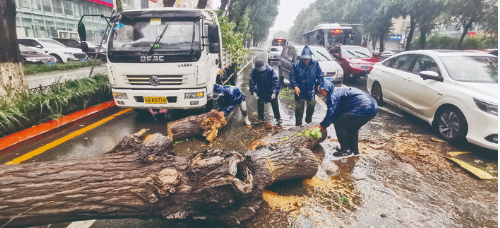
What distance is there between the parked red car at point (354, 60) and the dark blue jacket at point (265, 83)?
20.5ft

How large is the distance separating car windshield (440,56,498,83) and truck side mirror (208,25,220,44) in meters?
4.39

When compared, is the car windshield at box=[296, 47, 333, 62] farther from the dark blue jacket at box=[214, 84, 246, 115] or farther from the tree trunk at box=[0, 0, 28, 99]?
the tree trunk at box=[0, 0, 28, 99]

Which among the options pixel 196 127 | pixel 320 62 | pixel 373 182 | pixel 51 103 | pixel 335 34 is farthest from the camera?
pixel 335 34

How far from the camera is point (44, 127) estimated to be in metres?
4.77

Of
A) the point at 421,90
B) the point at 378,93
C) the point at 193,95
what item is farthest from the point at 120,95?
the point at 378,93

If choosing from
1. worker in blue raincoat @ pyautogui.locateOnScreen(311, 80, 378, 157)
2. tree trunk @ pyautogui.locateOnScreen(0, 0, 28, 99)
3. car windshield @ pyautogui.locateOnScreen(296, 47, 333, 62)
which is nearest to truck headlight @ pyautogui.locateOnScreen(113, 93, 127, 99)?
tree trunk @ pyautogui.locateOnScreen(0, 0, 28, 99)

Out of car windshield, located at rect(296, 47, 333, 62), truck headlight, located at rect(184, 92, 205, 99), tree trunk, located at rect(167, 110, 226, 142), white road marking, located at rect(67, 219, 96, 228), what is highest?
car windshield, located at rect(296, 47, 333, 62)

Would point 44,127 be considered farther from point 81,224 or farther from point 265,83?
point 265,83

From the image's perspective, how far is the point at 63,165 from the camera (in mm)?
2148

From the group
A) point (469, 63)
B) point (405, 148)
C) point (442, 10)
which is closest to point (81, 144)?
point (405, 148)

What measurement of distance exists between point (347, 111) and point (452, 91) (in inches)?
78.5

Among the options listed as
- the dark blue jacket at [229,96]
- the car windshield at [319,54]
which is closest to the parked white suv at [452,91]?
the car windshield at [319,54]

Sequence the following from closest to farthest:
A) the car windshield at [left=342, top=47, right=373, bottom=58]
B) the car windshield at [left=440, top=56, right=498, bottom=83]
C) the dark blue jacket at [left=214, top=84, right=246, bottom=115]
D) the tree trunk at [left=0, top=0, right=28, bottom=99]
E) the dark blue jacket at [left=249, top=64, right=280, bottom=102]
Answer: the car windshield at [left=440, top=56, right=498, bottom=83], the tree trunk at [left=0, top=0, right=28, bottom=99], the dark blue jacket at [left=249, top=64, right=280, bottom=102], the dark blue jacket at [left=214, top=84, right=246, bottom=115], the car windshield at [left=342, top=47, right=373, bottom=58]

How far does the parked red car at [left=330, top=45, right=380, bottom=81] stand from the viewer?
10086mm
